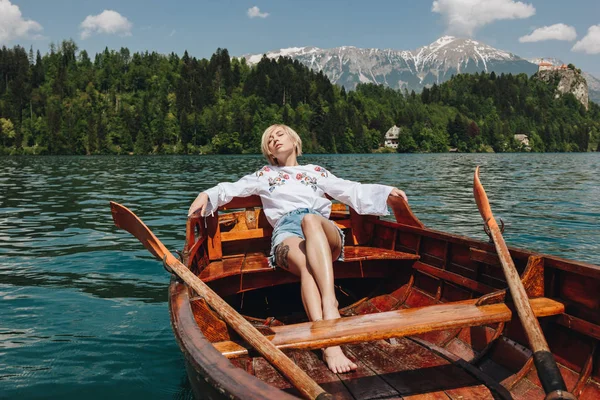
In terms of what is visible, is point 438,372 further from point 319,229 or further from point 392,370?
point 319,229

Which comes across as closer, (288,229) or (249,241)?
(288,229)

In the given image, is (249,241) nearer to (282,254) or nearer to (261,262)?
(261,262)

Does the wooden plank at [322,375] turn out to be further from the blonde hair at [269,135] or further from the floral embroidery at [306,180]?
the blonde hair at [269,135]

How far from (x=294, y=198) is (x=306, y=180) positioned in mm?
301

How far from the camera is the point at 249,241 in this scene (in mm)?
6449

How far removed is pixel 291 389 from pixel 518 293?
1655mm

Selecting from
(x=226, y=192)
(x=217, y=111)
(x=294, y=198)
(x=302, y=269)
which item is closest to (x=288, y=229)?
(x=294, y=198)

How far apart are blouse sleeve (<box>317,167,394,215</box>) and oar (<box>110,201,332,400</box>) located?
195cm

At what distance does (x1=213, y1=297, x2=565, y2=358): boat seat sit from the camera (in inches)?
112

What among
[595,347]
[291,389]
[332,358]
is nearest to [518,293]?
[595,347]

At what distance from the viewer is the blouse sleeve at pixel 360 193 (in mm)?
5406

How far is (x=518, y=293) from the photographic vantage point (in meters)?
3.31

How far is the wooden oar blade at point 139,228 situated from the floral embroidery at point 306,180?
1.66 m

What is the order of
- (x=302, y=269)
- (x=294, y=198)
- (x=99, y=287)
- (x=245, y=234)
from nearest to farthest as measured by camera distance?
1. (x=302, y=269)
2. (x=294, y=198)
3. (x=245, y=234)
4. (x=99, y=287)
